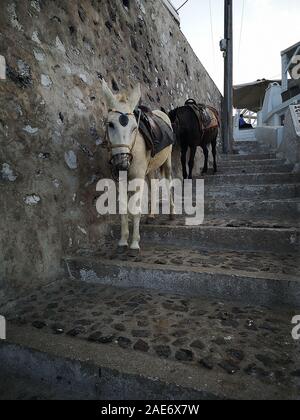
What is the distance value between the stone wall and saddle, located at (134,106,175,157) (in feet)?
2.06

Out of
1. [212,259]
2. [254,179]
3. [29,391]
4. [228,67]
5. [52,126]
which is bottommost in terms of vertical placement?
[29,391]

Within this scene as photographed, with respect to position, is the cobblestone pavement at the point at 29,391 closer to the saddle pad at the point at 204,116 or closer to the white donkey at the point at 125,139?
the white donkey at the point at 125,139

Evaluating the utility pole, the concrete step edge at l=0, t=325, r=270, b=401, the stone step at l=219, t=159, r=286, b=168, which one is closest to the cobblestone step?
the stone step at l=219, t=159, r=286, b=168

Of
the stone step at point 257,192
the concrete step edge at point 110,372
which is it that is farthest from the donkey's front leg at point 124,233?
the stone step at point 257,192

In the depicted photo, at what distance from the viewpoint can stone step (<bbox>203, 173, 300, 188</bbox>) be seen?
15.2ft

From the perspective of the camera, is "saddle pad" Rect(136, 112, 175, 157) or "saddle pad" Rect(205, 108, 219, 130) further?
"saddle pad" Rect(205, 108, 219, 130)

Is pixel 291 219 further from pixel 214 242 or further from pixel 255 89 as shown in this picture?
pixel 255 89

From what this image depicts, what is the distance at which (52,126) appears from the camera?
2791 mm

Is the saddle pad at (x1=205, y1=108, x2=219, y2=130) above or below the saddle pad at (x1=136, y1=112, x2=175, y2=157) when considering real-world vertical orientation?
above

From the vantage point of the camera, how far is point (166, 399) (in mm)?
1434

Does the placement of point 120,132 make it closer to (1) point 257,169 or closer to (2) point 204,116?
(2) point 204,116

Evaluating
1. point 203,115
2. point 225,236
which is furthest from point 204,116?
point 225,236

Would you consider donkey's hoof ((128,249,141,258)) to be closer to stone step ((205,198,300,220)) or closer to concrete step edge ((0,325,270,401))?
concrete step edge ((0,325,270,401))

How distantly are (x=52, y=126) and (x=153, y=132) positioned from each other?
1.04 m
